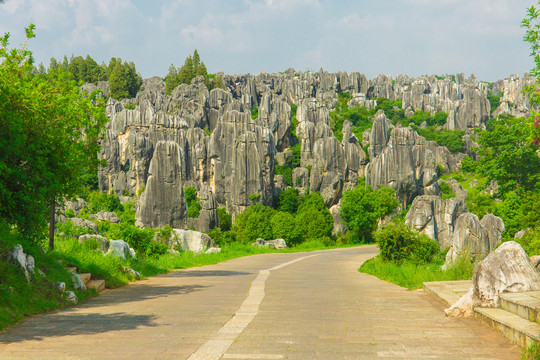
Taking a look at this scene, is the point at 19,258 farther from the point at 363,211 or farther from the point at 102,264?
the point at 363,211

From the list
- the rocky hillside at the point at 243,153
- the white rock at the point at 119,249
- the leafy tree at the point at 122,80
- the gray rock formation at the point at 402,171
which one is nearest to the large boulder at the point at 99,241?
the white rock at the point at 119,249

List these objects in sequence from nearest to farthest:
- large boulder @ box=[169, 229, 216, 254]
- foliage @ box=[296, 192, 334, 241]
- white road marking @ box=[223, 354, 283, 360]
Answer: white road marking @ box=[223, 354, 283, 360] < large boulder @ box=[169, 229, 216, 254] < foliage @ box=[296, 192, 334, 241]

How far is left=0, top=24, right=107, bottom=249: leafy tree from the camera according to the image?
1050 cm

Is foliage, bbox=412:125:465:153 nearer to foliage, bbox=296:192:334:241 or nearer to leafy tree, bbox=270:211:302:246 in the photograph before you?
foliage, bbox=296:192:334:241

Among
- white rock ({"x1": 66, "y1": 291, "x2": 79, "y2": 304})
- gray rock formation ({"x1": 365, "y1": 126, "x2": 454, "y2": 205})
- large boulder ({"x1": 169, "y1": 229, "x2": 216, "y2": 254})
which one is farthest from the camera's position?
gray rock formation ({"x1": 365, "y1": 126, "x2": 454, "y2": 205})

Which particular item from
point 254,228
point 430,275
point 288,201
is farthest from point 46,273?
point 288,201

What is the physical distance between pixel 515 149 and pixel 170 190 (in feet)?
133

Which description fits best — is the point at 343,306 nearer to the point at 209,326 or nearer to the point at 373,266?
the point at 209,326

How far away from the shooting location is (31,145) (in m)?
10.8

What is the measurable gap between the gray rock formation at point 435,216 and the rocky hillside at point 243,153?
3112cm

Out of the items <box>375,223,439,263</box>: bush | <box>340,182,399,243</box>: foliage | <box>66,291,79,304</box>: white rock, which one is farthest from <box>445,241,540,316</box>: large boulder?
<box>340,182,399,243</box>: foliage

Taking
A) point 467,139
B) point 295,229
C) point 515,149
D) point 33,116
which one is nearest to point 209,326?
point 33,116

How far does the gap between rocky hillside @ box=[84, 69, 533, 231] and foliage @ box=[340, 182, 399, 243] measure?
38.3ft

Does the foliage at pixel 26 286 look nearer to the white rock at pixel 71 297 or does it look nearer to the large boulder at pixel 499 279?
the white rock at pixel 71 297
